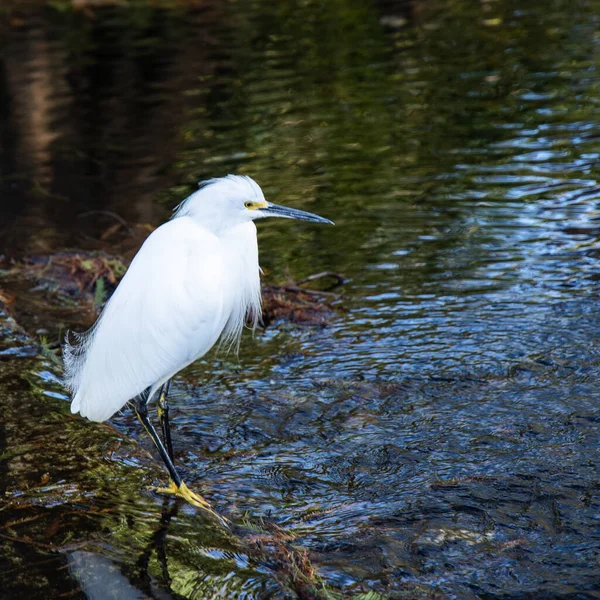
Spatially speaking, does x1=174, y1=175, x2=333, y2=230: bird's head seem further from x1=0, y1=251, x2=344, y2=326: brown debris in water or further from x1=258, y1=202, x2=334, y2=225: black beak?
x1=0, y1=251, x2=344, y2=326: brown debris in water

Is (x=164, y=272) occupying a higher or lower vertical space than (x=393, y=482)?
higher

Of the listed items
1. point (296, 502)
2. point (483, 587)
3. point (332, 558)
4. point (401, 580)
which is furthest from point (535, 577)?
point (296, 502)

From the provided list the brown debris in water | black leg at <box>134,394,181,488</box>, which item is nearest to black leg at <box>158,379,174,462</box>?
black leg at <box>134,394,181,488</box>

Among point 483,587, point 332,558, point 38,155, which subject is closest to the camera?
point 483,587

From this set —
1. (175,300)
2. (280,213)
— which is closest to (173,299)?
(175,300)

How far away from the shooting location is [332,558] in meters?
2.99

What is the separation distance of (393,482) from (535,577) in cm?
76

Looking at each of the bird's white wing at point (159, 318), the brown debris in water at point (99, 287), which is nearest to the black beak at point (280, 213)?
the bird's white wing at point (159, 318)

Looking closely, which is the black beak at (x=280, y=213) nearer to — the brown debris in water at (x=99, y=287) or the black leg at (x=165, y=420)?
the black leg at (x=165, y=420)

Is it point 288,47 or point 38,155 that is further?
point 288,47

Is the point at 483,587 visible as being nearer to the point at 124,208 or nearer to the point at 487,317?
the point at 487,317

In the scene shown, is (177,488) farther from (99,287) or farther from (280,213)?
(99,287)

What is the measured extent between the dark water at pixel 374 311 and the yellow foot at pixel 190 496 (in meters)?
0.06

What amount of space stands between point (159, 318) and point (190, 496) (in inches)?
27.0
